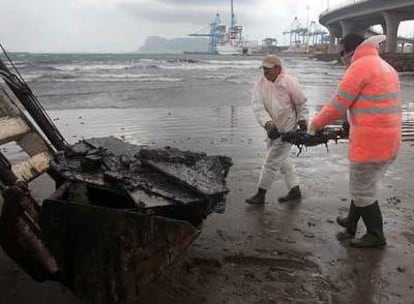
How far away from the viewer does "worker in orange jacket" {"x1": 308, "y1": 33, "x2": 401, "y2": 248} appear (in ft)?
14.3

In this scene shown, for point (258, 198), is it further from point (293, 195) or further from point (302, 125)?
point (302, 125)

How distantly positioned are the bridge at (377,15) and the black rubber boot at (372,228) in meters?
43.9

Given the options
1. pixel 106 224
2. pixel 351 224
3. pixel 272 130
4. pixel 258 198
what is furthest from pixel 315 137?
pixel 106 224

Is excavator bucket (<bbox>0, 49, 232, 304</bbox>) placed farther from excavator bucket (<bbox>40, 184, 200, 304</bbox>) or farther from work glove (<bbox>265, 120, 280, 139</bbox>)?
work glove (<bbox>265, 120, 280, 139</bbox>)

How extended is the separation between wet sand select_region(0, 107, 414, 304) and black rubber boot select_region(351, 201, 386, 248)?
9cm

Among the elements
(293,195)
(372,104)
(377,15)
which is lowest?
(293,195)

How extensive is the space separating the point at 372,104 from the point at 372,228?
3.74ft

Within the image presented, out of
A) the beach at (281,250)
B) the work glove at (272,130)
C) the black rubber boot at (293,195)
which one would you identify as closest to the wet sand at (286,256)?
the beach at (281,250)

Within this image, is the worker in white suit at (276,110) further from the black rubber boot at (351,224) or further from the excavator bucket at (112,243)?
the excavator bucket at (112,243)

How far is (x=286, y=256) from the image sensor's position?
4.41m

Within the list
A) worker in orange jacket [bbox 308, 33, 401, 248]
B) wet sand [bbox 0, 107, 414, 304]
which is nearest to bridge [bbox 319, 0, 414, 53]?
wet sand [bbox 0, 107, 414, 304]

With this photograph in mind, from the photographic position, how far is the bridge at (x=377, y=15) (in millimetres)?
55062

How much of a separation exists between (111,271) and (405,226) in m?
3.29

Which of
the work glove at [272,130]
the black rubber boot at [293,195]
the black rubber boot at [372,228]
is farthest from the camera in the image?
the black rubber boot at [293,195]
